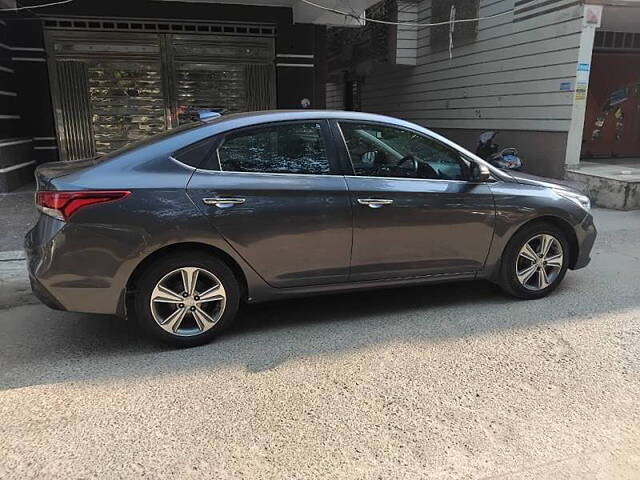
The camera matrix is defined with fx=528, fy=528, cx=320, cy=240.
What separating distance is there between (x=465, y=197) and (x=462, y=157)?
35 centimetres

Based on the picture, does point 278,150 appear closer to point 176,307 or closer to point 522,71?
point 176,307

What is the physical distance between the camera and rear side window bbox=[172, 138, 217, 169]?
376 cm

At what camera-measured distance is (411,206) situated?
4.19 metres

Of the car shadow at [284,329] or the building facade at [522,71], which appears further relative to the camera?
the building facade at [522,71]

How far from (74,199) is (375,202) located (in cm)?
214

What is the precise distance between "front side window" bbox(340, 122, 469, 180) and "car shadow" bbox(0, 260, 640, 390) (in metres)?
1.17

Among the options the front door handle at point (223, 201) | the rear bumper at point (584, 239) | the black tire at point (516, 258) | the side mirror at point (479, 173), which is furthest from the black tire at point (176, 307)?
the rear bumper at point (584, 239)

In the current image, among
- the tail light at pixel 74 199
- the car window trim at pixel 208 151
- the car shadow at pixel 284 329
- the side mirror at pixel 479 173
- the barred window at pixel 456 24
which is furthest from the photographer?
the barred window at pixel 456 24

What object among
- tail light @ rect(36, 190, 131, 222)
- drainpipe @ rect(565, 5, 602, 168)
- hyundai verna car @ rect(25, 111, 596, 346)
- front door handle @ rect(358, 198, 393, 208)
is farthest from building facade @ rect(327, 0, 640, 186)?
tail light @ rect(36, 190, 131, 222)

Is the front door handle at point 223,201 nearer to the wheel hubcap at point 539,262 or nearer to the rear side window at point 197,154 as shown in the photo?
the rear side window at point 197,154

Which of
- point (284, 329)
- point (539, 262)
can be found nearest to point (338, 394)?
point (284, 329)

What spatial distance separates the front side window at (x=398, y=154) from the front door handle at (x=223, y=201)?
979 millimetres

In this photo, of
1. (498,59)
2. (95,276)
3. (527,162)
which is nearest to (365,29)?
(498,59)

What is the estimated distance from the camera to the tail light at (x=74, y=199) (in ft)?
11.4
